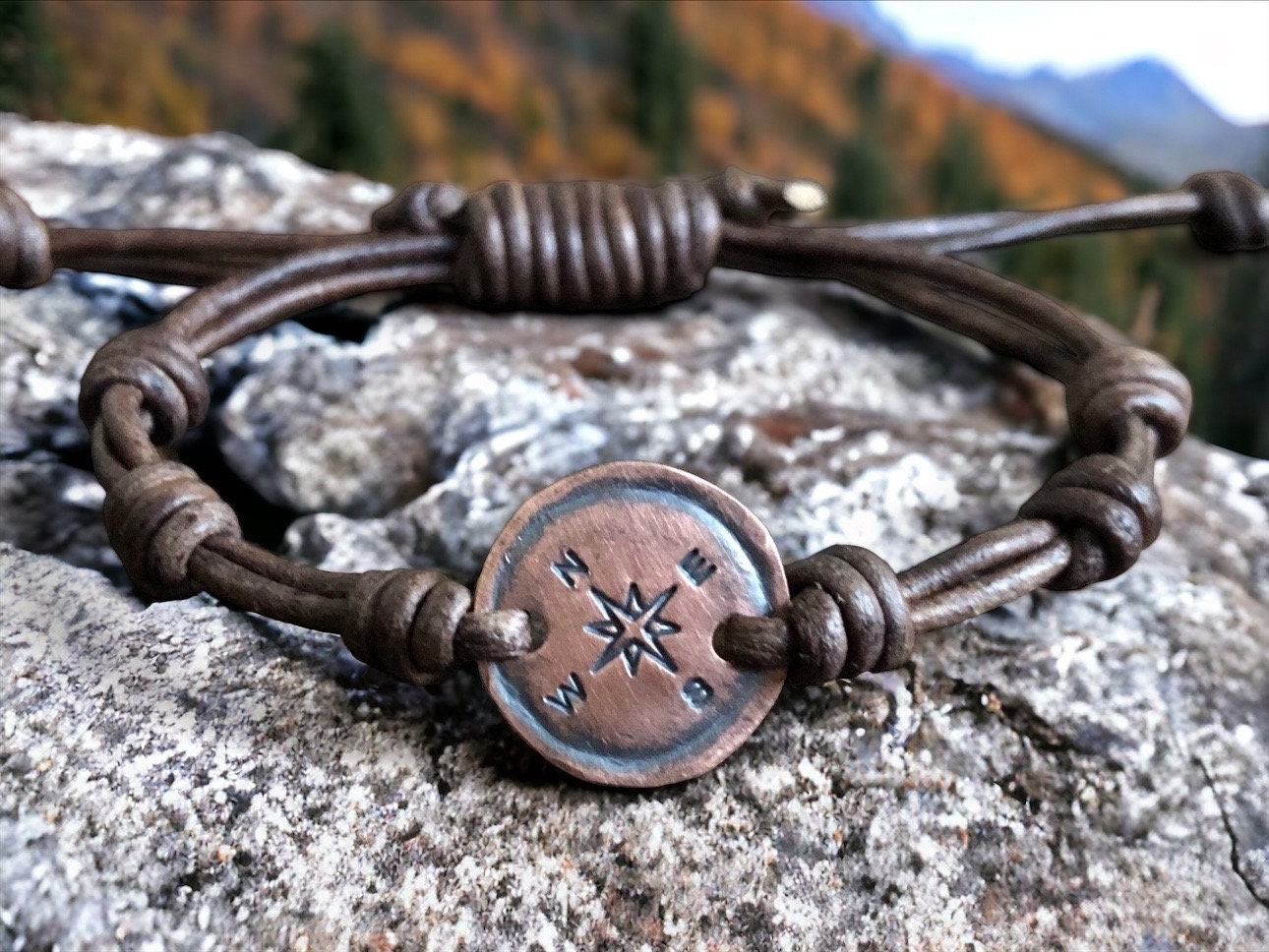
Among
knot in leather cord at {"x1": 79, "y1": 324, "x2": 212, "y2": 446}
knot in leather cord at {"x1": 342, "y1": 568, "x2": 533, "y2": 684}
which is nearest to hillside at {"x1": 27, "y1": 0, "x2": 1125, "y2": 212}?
knot in leather cord at {"x1": 79, "y1": 324, "x2": 212, "y2": 446}

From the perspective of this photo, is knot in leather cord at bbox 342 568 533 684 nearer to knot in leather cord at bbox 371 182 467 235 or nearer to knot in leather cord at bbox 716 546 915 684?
knot in leather cord at bbox 716 546 915 684

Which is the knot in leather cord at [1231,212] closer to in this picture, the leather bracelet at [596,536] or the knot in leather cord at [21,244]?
the leather bracelet at [596,536]

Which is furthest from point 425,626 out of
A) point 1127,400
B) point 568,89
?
point 568,89

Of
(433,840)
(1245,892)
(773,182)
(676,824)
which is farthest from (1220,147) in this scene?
(433,840)

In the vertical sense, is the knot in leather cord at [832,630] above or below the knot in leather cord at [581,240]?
below

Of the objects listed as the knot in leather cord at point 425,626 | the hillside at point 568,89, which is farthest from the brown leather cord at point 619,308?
the hillside at point 568,89

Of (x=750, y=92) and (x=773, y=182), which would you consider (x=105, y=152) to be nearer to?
(x=773, y=182)
